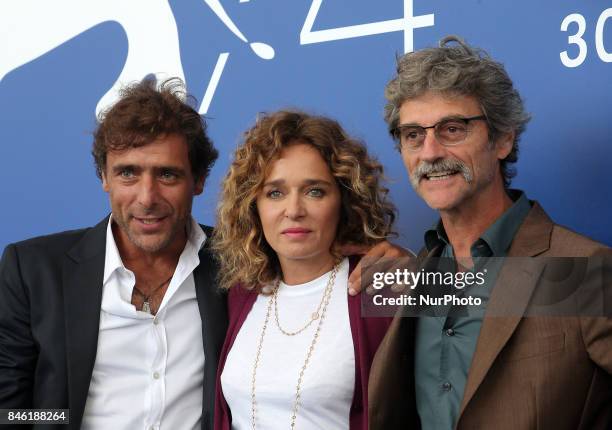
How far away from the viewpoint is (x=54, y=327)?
239 centimetres

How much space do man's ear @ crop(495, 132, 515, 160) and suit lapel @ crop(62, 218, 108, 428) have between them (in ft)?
3.97

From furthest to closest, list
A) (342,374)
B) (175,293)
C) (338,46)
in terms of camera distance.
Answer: (338,46)
(175,293)
(342,374)

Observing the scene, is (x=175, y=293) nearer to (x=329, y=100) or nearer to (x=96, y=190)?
(x=329, y=100)

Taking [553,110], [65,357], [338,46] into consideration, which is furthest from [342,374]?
[338,46]

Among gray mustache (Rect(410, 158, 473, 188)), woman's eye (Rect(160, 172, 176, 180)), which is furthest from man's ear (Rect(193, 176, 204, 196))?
gray mustache (Rect(410, 158, 473, 188))

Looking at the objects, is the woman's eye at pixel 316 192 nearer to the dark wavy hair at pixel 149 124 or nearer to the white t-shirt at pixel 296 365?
the white t-shirt at pixel 296 365

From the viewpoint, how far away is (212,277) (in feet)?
8.54

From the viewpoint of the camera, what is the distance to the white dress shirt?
7.91ft

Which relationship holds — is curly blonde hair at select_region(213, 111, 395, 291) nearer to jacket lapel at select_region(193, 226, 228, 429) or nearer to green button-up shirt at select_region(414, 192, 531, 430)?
jacket lapel at select_region(193, 226, 228, 429)

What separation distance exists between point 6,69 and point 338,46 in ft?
6.10

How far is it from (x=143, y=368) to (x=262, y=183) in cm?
65

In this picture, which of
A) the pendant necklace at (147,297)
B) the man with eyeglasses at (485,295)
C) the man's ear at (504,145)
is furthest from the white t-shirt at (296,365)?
the man's ear at (504,145)

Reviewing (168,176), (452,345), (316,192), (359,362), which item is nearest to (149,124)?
(168,176)

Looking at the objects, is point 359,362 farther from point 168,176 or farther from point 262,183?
point 168,176
